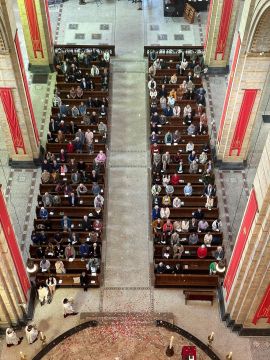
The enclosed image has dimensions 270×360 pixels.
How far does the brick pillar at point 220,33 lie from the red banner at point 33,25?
7.66 m

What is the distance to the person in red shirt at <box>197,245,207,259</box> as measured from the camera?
17703mm

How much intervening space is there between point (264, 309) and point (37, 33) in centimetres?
1551

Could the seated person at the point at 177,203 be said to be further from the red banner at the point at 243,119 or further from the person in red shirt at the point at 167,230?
the red banner at the point at 243,119

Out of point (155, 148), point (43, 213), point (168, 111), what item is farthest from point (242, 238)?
point (168, 111)

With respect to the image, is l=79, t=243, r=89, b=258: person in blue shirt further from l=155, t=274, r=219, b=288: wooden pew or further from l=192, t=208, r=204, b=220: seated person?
l=192, t=208, r=204, b=220: seated person

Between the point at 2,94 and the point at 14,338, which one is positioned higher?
the point at 2,94

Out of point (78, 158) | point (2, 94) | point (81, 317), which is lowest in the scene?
point (81, 317)

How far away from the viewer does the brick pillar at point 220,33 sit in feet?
75.4

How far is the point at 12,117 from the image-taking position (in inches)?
767

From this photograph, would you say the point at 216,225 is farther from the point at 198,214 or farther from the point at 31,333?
the point at 31,333

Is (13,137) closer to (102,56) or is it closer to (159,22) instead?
(102,56)

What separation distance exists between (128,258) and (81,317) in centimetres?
274

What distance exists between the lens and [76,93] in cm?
2316

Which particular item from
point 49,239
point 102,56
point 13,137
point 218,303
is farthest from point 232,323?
A: point 102,56
